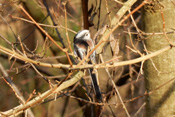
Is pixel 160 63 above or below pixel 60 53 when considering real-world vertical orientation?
above

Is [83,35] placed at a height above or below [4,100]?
above

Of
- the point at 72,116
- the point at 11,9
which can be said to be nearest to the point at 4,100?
the point at 72,116

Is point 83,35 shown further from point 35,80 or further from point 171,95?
point 35,80

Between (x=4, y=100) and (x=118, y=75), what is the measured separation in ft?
7.22

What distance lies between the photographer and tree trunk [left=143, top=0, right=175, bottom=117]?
89.9 inches

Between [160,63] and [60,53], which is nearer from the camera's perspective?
[160,63]

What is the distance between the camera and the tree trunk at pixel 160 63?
7.49ft

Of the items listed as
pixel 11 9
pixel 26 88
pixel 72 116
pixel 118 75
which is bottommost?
pixel 72 116

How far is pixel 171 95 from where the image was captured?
2.37 m

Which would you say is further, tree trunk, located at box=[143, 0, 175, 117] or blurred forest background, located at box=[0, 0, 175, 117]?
blurred forest background, located at box=[0, 0, 175, 117]

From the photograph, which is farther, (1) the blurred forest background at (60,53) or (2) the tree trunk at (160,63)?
(1) the blurred forest background at (60,53)

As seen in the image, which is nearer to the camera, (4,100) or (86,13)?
(86,13)

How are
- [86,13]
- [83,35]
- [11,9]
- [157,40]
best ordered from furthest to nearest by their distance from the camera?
1. [11,9]
2. [83,35]
3. [86,13]
4. [157,40]

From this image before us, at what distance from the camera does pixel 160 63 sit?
2.35m
